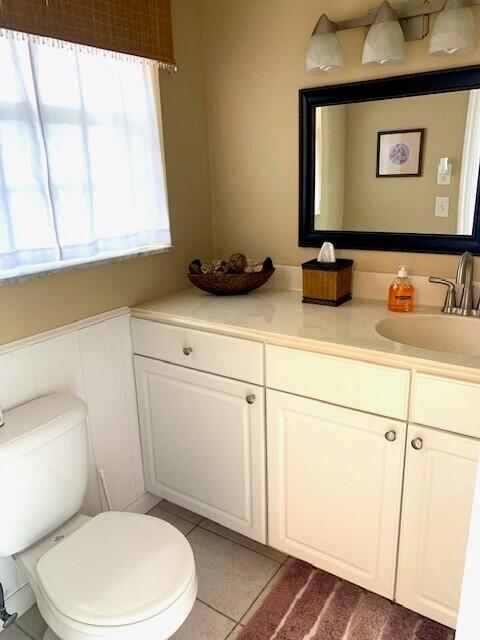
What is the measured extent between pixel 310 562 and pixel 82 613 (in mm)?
807

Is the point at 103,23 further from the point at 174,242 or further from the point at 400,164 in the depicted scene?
the point at 400,164

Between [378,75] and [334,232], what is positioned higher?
[378,75]

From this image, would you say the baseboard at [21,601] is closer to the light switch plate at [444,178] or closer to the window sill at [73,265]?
the window sill at [73,265]

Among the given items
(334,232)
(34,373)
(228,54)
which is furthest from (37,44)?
(334,232)

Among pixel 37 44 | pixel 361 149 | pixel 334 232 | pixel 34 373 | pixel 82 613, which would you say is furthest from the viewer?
pixel 334 232

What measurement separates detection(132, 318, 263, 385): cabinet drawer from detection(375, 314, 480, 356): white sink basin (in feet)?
1.45

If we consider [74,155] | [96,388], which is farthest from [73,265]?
[96,388]

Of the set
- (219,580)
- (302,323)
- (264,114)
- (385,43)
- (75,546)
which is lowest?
(219,580)

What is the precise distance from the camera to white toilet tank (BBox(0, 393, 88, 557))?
1335 mm

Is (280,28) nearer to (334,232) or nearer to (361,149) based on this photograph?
(361,149)

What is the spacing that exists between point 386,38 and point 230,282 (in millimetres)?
965

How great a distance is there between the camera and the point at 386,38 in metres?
1.55

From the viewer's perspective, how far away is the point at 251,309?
5.92 ft

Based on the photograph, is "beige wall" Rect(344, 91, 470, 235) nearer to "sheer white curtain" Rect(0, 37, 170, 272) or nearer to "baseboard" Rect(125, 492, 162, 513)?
"sheer white curtain" Rect(0, 37, 170, 272)
